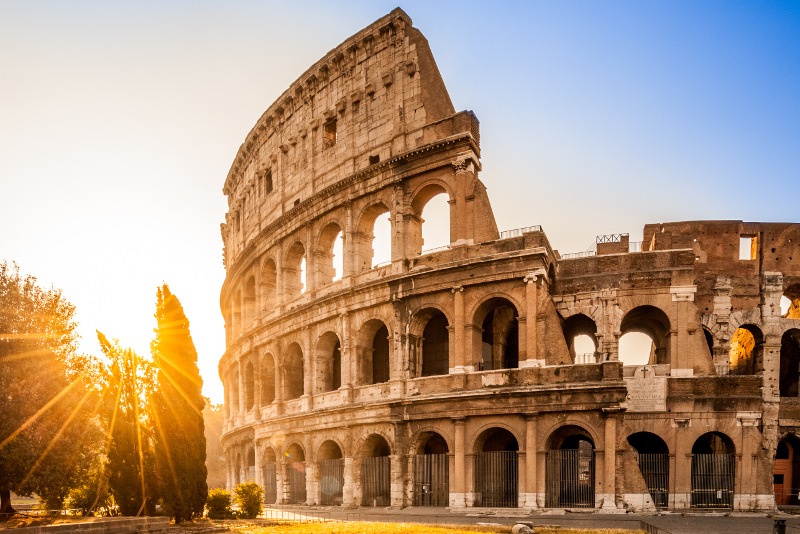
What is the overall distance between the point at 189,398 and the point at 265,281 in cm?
1319

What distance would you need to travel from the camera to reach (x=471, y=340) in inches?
819

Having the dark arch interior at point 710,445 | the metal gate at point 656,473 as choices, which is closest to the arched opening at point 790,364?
the dark arch interior at point 710,445

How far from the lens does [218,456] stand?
63281 mm

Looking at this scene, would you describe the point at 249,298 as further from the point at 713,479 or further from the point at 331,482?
the point at 713,479

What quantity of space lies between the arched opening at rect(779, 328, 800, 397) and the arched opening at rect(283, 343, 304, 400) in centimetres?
1924

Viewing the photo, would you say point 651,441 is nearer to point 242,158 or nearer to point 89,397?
point 89,397

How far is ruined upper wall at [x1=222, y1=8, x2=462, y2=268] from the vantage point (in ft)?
76.4

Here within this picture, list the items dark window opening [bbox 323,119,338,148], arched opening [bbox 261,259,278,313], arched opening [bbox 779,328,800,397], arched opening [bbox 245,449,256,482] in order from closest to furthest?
arched opening [bbox 779,328,800,397] → dark window opening [bbox 323,119,338,148] → arched opening [bbox 245,449,256,482] → arched opening [bbox 261,259,278,313]

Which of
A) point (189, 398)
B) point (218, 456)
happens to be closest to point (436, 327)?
point (189, 398)

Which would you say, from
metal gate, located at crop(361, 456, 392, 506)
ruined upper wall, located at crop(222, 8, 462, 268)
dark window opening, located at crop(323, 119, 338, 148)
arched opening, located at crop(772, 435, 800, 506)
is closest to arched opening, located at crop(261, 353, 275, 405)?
ruined upper wall, located at crop(222, 8, 462, 268)

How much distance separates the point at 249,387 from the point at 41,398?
544 inches

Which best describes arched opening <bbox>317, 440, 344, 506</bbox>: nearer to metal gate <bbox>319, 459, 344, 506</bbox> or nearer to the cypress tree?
metal gate <bbox>319, 459, 344, 506</bbox>

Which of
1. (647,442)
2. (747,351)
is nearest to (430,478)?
(647,442)

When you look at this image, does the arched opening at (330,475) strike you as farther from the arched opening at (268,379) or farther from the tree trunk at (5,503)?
the tree trunk at (5,503)
